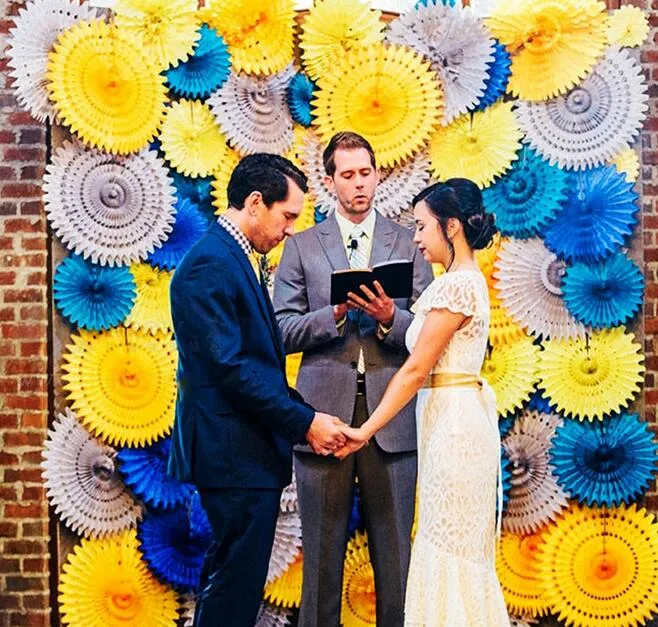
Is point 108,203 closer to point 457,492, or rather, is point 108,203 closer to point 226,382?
point 226,382

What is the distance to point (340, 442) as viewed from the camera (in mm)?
4027

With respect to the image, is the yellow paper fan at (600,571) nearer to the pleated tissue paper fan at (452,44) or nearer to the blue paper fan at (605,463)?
the blue paper fan at (605,463)

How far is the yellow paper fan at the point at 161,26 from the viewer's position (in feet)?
16.4

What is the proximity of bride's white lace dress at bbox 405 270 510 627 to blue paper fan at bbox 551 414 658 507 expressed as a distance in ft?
3.83

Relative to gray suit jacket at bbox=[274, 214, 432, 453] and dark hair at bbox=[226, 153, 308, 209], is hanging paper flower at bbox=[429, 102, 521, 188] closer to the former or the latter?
gray suit jacket at bbox=[274, 214, 432, 453]

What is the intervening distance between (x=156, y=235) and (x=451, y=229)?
143 cm

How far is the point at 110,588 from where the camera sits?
4.96 meters

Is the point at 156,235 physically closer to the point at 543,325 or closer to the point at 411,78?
the point at 411,78

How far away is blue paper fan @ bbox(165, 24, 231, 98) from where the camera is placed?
5.04 m

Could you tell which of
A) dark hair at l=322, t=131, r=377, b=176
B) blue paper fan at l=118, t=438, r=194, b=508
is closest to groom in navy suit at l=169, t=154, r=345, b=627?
dark hair at l=322, t=131, r=377, b=176

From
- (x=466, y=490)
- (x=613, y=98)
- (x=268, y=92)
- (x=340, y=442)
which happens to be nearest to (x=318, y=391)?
(x=340, y=442)

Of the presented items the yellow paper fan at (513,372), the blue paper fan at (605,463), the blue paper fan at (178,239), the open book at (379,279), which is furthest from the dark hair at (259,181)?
the blue paper fan at (605,463)

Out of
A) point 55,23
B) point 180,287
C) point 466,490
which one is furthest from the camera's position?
point 55,23

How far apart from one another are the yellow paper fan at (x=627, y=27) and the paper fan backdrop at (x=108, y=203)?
1.93 metres
